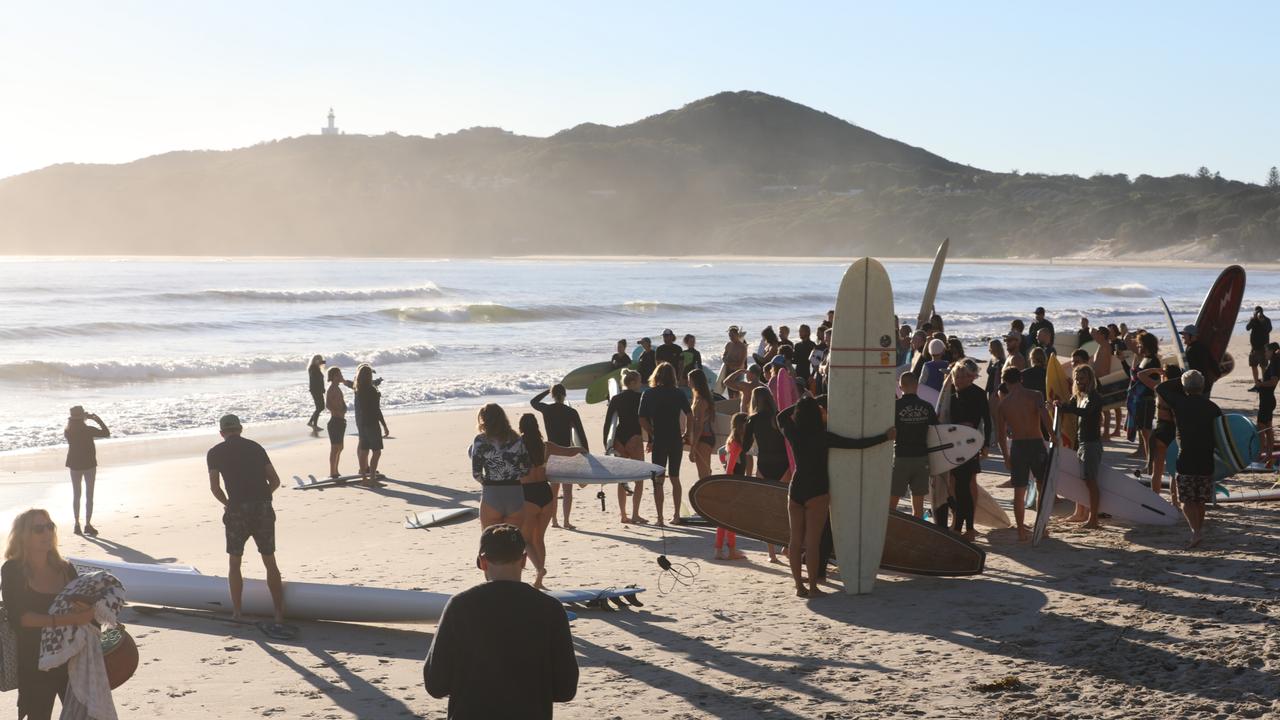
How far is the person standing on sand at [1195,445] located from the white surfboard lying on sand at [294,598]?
516cm

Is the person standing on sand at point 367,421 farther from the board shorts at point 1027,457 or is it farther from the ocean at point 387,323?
the board shorts at point 1027,457

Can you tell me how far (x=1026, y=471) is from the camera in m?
8.76

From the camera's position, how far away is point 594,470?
8.02 metres

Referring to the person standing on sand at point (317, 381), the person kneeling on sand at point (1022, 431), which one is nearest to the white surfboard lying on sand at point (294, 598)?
the person kneeling on sand at point (1022, 431)

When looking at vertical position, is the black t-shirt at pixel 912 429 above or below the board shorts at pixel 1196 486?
above

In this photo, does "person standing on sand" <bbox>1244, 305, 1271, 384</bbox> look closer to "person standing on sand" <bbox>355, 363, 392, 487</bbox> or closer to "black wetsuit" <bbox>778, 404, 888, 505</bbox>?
"black wetsuit" <bbox>778, 404, 888, 505</bbox>

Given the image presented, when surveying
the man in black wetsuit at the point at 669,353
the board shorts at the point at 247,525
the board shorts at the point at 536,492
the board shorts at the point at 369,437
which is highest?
the man in black wetsuit at the point at 669,353

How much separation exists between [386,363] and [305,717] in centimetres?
2307

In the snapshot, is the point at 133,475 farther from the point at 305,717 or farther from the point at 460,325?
the point at 460,325

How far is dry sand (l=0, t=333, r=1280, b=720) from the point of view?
18.4 feet

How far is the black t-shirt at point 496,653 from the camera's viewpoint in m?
3.32

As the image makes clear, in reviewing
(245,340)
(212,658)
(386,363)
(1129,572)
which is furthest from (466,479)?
(245,340)

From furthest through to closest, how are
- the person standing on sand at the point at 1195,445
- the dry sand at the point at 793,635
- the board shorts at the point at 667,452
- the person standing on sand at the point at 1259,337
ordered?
the person standing on sand at the point at 1259,337 → the board shorts at the point at 667,452 → the person standing on sand at the point at 1195,445 → the dry sand at the point at 793,635

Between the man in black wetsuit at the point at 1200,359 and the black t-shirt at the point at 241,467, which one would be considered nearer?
the black t-shirt at the point at 241,467
